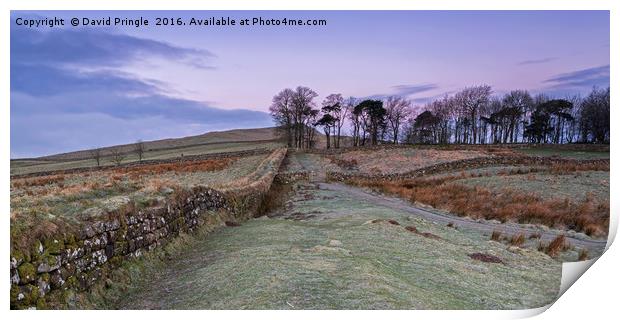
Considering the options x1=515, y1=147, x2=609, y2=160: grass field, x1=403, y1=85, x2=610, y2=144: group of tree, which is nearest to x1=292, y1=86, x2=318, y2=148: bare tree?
x1=403, y1=85, x2=610, y2=144: group of tree

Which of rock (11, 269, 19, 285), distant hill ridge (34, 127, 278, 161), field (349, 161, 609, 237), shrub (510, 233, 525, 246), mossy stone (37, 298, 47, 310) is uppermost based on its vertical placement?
distant hill ridge (34, 127, 278, 161)

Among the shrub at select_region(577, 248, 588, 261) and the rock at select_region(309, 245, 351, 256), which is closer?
the rock at select_region(309, 245, 351, 256)

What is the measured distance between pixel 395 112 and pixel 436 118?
9100mm

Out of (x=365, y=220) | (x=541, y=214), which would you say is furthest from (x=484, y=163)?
(x=365, y=220)

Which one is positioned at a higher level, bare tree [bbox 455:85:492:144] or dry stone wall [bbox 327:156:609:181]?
bare tree [bbox 455:85:492:144]

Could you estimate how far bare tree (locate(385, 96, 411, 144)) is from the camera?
9238 cm

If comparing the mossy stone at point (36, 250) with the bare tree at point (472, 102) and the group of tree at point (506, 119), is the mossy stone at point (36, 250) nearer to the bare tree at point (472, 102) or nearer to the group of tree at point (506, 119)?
the group of tree at point (506, 119)

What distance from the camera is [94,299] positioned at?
7.43m

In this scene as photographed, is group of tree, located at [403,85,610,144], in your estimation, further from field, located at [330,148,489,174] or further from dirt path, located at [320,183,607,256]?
dirt path, located at [320,183,607,256]

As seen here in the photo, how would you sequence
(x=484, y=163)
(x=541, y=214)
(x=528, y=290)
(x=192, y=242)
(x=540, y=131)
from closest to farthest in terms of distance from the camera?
1. (x=528, y=290)
2. (x=192, y=242)
3. (x=541, y=214)
4. (x=484, y=163)
5. (x=540, y=131)

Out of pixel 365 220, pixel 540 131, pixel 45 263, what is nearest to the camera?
pixel 45 263

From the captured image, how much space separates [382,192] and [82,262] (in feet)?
84.2

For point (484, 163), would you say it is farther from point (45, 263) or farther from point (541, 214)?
point (45, 263)

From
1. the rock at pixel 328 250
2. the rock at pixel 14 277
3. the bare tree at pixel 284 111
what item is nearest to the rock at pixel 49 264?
the rock at pixel 14 277
